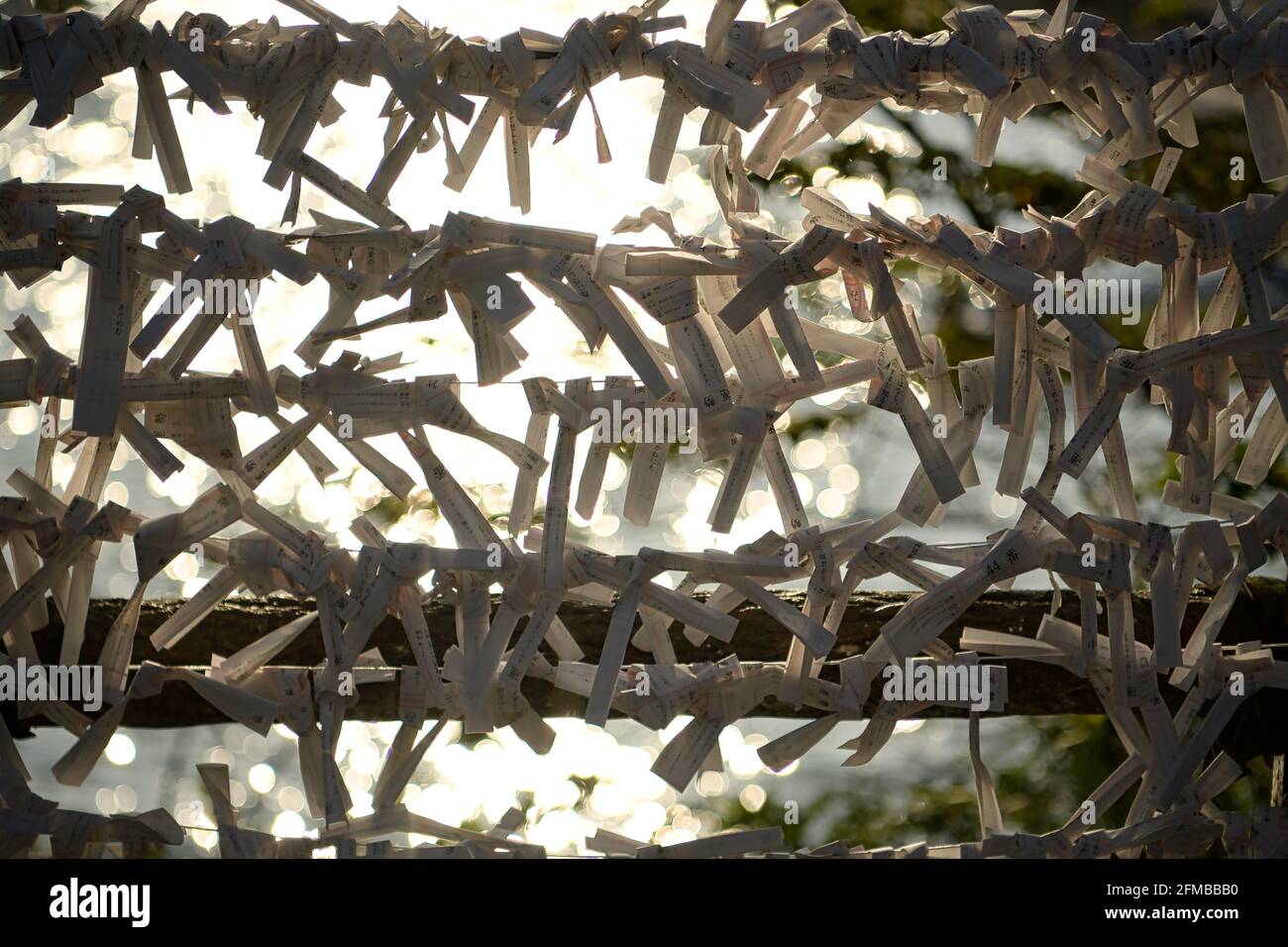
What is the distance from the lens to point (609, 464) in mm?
1312

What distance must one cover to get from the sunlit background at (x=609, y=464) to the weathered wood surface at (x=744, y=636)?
0.41m

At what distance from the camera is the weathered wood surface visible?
0.79 meters

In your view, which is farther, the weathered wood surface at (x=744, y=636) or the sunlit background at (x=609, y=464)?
the sunlit background at (x=609, y=464)

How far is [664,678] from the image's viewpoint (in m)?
0.63

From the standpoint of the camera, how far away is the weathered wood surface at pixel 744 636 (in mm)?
792

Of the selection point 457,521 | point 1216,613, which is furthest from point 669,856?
point 1216,613

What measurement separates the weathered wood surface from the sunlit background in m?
0.41

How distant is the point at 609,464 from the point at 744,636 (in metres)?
0.51

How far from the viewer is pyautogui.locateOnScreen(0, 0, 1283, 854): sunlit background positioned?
4.29ft

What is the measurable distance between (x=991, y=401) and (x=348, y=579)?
325 millimetres

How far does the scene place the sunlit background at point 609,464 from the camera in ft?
4.29

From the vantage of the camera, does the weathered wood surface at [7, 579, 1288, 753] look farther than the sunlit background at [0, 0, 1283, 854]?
No

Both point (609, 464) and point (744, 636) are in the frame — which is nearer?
point (744, 636)
